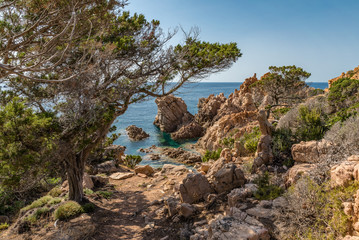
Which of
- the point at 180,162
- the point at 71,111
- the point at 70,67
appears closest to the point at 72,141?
the point at 71,111

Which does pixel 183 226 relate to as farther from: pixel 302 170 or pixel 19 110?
pixel 19 110

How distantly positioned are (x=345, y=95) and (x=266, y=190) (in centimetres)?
923

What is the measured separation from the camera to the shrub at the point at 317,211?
12.6 feet

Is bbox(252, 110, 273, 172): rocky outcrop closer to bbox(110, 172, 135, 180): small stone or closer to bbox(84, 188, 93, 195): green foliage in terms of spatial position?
bbox(84, 188, 93, 195): green foliage

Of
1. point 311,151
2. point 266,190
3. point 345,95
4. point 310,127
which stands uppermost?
point 345,95

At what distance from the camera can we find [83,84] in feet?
25.1

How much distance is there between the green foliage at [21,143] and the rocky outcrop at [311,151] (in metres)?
7.64

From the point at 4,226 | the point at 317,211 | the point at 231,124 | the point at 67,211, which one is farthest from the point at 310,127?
the point at 231,124

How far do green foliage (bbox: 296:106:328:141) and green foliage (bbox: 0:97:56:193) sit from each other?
930cm

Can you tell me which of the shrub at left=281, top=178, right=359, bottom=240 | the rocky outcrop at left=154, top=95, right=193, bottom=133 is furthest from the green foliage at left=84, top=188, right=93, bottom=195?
the rocky outcrop at left=154, top=95, right=193, bottom=133

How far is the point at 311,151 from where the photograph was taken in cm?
731

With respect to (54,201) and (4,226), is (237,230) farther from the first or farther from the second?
(4,226)

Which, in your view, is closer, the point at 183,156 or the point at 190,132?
the point at 183,156

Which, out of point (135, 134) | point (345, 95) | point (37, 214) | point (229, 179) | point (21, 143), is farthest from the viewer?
point (135, 134)
